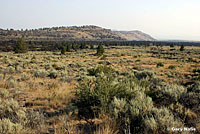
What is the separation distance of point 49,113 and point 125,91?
8.02ft

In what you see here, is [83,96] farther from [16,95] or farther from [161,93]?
[16,95]

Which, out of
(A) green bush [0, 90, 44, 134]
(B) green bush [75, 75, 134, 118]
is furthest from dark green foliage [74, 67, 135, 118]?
(A) green bush [0, 90, 44, 134]

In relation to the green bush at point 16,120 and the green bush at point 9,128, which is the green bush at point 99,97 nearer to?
the green bush at point 16,120

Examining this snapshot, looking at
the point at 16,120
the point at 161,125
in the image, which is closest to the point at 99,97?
the point at 161,125

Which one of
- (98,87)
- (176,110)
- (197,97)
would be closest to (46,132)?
(98,87)

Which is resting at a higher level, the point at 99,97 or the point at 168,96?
the point at 99,97

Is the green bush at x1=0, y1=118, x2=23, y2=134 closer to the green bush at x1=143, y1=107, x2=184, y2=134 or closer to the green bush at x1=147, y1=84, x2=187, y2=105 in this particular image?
the green bush at x1=143, y1=107, x2=184, y2=134

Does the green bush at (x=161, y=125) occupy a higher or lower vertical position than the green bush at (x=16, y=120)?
higher

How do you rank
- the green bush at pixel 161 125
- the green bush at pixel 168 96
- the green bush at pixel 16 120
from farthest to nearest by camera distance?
the green bush at pixel 168 96
the green bush at pixel 16 120
the green bush at pixel 161 125

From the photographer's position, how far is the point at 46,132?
3143 millimetres

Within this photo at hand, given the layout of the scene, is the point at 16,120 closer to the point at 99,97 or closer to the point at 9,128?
the point at 9,128

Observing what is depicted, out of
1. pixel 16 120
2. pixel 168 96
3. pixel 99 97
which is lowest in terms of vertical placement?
pixel 16 120

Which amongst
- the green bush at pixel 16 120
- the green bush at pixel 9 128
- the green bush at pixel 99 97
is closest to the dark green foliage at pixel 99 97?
the green bush at pixel 99 97

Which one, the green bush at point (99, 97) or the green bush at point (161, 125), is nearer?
the green bush at point (161, 125)
